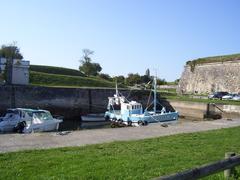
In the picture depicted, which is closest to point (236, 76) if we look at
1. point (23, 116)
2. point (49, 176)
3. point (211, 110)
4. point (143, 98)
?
point (143, 98)

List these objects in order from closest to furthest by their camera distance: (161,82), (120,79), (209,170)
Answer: (209,170) → (120,79) → (161,82)

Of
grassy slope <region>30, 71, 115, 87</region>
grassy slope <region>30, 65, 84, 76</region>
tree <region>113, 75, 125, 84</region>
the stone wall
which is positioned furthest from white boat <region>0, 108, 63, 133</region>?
tree <region>113, 75, 125, 84</region>

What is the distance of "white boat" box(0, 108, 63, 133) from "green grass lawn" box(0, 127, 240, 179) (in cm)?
1150

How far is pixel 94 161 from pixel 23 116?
15.6 meters

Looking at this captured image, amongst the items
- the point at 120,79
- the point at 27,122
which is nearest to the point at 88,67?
the point at 120,79

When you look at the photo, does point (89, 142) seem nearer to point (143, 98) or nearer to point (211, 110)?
point (211, 110)

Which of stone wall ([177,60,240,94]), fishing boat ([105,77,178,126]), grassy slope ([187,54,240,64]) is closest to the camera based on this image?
fishing boat ([105,77,178,126])

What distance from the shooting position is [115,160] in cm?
870

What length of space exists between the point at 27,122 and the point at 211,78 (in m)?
38.0

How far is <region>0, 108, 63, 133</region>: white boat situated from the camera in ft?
72.7

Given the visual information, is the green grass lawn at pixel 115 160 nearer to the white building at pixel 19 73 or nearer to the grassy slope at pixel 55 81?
the white building at pixel 19 73

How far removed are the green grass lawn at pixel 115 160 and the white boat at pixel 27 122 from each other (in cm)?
1150

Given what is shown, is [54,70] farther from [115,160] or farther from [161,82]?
[115,160]

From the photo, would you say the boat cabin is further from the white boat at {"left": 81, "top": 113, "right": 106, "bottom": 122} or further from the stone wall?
the stone wall
